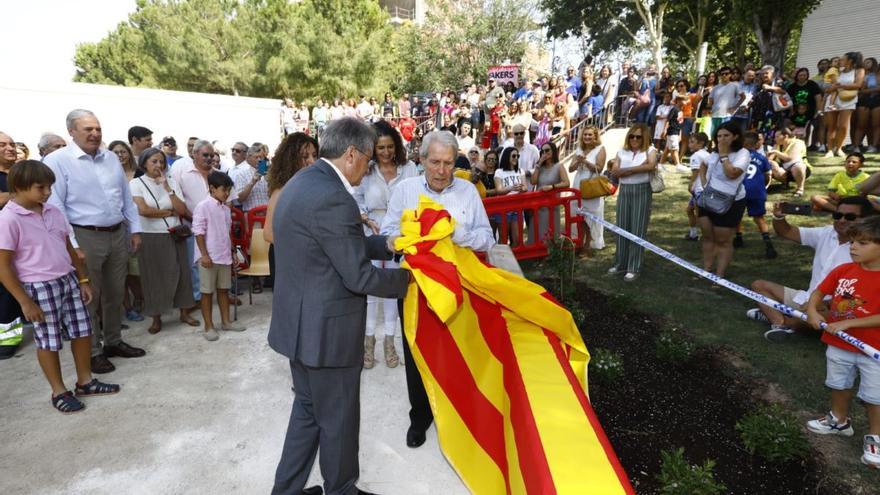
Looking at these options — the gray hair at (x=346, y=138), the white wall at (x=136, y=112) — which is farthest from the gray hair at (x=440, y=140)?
the white wall at (x=136, y=112)

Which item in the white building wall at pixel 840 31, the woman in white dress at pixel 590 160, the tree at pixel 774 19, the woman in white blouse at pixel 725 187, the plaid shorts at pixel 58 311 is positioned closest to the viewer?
the plaid shorts at pixel 58 311

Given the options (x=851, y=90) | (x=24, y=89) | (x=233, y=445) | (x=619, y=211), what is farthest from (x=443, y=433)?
(x=24, y=89)

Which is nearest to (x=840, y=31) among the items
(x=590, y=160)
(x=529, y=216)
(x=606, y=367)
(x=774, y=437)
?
(x=590, y=160)

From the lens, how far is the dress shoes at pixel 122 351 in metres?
4.88

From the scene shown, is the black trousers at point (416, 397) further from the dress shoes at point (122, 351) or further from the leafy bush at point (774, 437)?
the dress shoes at point (122, 351)

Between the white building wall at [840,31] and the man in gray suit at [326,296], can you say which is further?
the white building wall at [840,31]

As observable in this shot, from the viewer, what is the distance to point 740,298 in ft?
19.4

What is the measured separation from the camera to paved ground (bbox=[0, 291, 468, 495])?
3.20 m

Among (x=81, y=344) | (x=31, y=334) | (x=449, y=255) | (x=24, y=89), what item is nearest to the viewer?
(x=449, y=255)

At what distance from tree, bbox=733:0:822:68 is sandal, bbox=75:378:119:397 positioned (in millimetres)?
19162

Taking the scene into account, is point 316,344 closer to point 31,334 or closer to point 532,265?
point 31,334

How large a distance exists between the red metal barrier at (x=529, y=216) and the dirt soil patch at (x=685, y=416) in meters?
2.71

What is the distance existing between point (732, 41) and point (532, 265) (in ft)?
104

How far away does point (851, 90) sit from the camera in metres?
10.3
